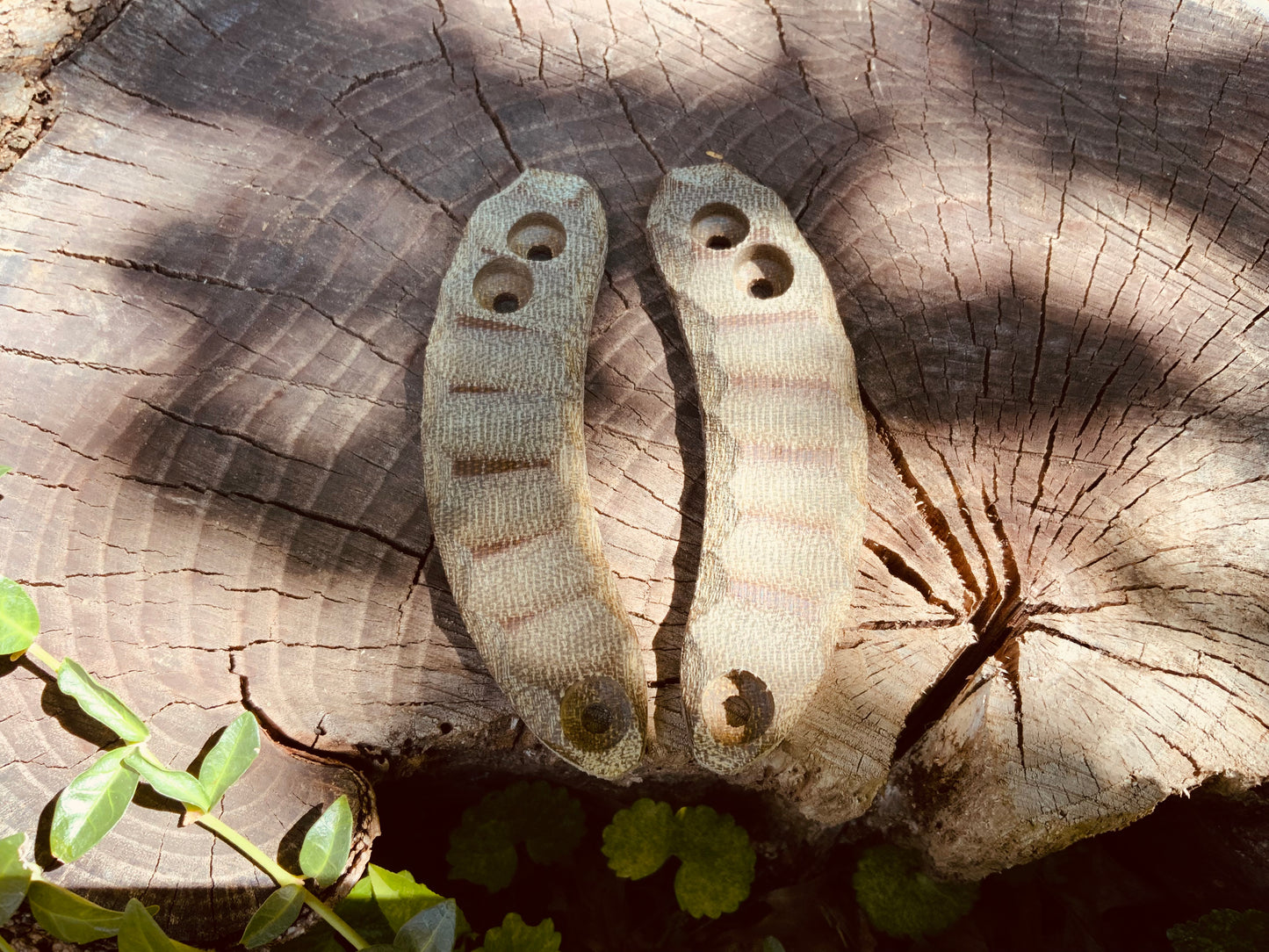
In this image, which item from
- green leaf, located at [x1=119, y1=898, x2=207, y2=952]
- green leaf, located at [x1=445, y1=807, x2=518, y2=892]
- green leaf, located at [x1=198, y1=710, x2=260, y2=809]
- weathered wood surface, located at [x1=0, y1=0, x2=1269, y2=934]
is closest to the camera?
green leaf, located at [x1=119, y1=898, x2=207, y2=952]

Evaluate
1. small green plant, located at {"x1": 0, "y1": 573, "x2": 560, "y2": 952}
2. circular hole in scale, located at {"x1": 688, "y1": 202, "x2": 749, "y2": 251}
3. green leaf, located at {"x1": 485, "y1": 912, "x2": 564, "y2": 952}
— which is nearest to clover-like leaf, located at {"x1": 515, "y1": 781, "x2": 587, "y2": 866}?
green leaf, located at {"x1": 485, "y1": 912, "x2": 564, "y2": 952}

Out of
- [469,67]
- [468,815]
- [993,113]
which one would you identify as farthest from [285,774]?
[993,113]

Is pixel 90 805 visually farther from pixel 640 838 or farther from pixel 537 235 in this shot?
pixel 537 235

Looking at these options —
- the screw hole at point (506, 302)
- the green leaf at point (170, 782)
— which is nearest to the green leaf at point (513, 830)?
the green leaf at point (170, 782)

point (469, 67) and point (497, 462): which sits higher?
point (469, 67)

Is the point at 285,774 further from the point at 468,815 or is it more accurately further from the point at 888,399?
the point at 888,399

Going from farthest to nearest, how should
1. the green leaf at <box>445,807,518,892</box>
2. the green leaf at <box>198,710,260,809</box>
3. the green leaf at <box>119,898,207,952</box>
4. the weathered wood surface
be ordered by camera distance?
the green leaf at <box>445,807,518,892</box>
the weathered wood surface
the green leaf at <box>198,710,260,809</box>
the green leaf at <box>119,898,207,952</box>

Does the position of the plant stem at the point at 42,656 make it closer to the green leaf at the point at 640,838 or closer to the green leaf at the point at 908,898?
the green leaf at the point at 640,838

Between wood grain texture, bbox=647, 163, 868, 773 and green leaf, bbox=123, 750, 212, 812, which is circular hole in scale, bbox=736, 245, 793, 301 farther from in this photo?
green leaf, bbox=123, 750, 212, 812
